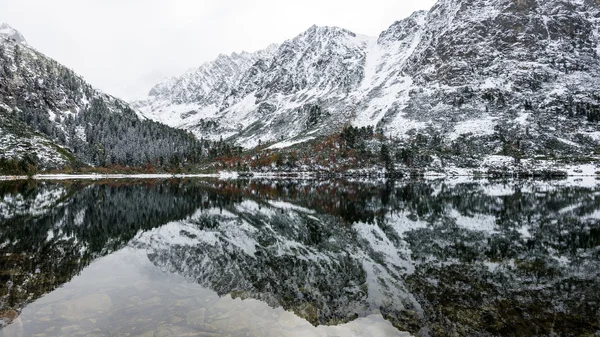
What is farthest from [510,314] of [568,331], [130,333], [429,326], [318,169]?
[318,169]

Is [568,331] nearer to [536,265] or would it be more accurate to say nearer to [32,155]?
[536,265]

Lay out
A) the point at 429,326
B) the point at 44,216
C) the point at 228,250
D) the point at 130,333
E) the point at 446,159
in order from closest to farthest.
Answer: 1. the point at 130,333
2. the point at 429,326
3. the point at 228,250
4. the point at 44,216
5. the point at 446,159

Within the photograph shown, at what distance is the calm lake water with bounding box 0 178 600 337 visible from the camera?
13023mm

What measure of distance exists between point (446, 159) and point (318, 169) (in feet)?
233

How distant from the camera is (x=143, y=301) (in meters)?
15.3

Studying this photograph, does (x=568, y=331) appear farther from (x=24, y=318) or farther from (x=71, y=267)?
(x=71, y=267)

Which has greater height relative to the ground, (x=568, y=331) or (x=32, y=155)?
(x=32, y=155)

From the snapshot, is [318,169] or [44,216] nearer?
[44,216]

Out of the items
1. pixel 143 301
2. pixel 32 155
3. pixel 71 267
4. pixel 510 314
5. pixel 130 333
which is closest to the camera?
pixel 130 333

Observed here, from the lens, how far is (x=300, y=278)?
19.0 m

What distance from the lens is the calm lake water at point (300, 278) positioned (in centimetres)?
1302

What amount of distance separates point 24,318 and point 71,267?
8.11 meters

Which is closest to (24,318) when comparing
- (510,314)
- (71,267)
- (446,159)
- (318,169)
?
(71,267)

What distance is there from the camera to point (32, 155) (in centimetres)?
17600
